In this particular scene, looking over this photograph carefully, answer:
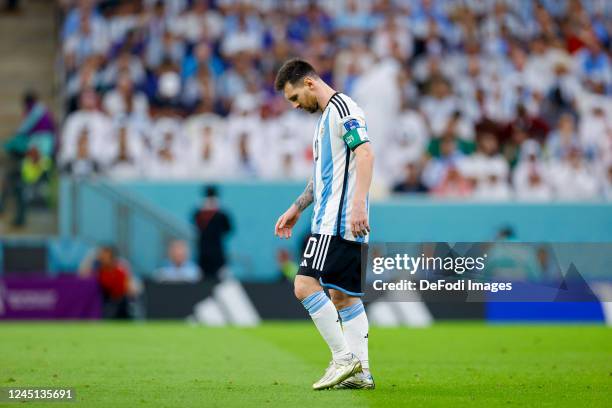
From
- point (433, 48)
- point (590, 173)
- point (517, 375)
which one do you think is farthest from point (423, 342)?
point (433, 48)

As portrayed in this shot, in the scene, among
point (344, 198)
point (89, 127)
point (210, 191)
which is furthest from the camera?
point (89, 127)

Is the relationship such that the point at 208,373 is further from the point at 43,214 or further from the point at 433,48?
the point at 433,48

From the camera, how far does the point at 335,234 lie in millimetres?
9242

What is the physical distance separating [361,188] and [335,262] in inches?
24.4

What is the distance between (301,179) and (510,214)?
13.0ft

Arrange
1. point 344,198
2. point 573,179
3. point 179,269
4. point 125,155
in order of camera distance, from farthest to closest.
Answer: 1. point 573,179
2. point 125,155
3. point 179,269
4. point 344,198

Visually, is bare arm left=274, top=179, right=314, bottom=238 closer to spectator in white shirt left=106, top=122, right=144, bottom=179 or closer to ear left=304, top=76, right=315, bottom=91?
ear left=304, top=76, right=315, bottom=91

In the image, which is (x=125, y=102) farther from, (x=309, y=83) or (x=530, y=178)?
(x=309, y=83)

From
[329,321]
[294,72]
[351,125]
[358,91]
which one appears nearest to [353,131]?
[351,125]

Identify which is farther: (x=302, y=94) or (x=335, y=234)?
(x=302, y=94)

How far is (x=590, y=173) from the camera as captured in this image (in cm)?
2366

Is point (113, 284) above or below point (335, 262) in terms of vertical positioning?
below

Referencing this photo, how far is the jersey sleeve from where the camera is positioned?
9.12 metres

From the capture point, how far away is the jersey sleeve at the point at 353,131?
29.9 feet
